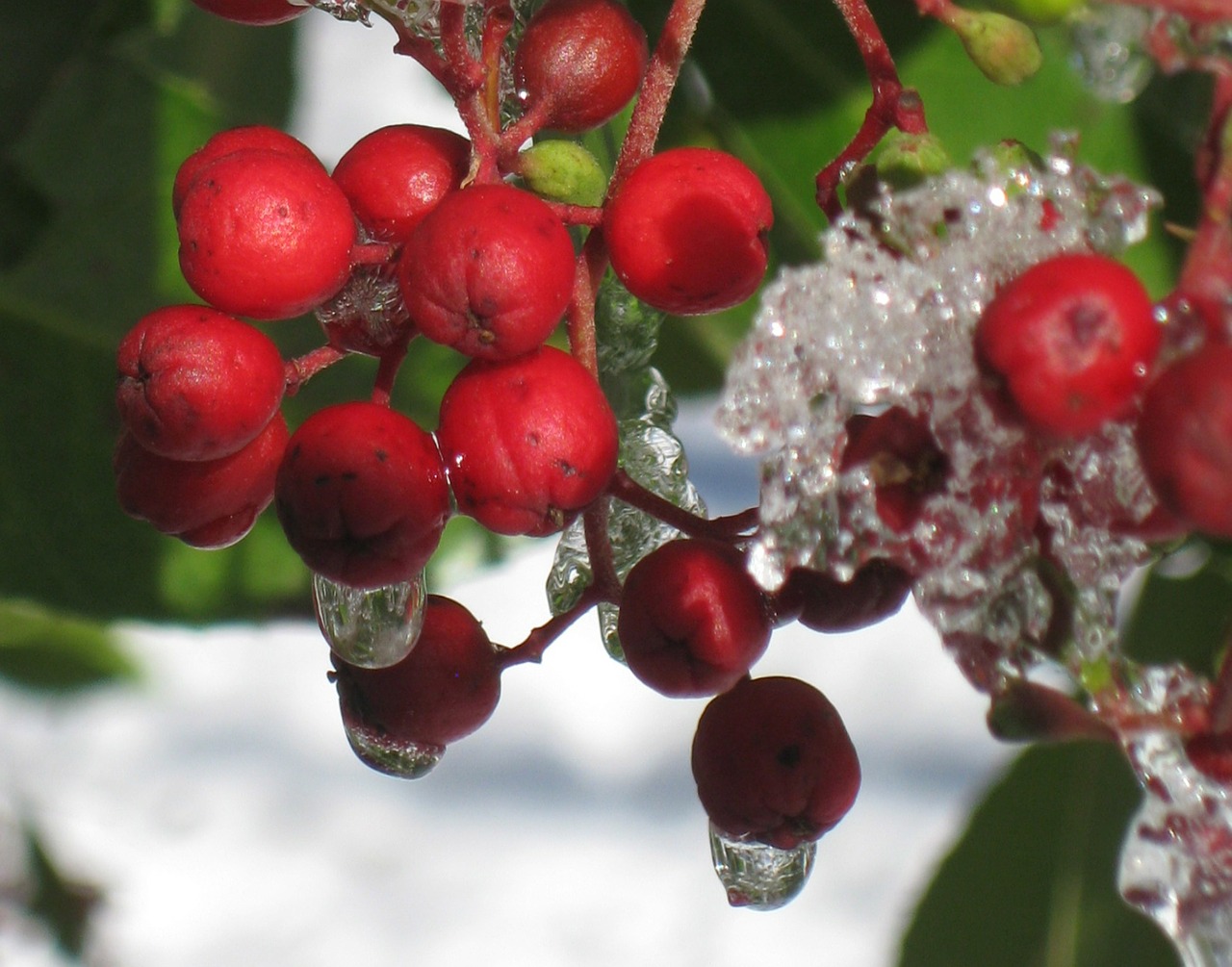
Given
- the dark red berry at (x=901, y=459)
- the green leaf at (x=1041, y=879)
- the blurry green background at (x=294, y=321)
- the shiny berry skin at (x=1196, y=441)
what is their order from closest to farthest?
the shiny berry skin at (x=1196, y=441) → the dark red berry at (x=901, y=459) → the blurry green background at (x=294, y=321) → the green leaf at (x=1041, y=879)

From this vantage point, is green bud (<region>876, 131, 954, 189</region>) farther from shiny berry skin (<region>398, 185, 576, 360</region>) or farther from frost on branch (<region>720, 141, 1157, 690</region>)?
shiny berry skin (<region>398, 185, 576, 360</region>)

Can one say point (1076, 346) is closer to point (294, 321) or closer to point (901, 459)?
point (901, 459)

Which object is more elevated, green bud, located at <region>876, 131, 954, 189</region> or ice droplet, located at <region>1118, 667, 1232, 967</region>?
green bud, located at <region>876, 131, 954, 189</region>

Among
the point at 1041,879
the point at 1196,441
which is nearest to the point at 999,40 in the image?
the point at 1196,441

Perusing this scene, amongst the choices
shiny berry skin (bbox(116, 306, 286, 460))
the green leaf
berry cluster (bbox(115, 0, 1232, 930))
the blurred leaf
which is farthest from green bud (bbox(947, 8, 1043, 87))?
the blurred leaf

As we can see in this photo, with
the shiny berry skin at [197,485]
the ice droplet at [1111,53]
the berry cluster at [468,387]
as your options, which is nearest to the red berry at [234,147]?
the berry cluster at [468,387]

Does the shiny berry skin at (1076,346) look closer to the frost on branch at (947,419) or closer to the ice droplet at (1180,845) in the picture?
the frost on branch at (947,419)
